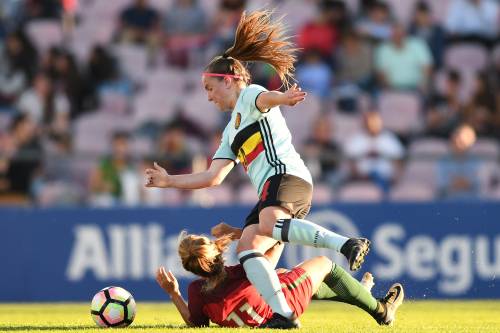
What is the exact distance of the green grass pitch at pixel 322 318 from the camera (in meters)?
8.10

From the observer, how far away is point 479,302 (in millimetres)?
11930

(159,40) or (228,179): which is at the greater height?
(159,40)

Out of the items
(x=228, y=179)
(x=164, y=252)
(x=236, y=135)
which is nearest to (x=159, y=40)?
(x=228, y=179)

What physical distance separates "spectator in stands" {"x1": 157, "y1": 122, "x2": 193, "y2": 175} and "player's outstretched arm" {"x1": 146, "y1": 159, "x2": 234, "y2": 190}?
499 centimetres

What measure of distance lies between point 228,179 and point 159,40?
132 inches

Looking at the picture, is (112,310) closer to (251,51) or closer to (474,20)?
(251,51)

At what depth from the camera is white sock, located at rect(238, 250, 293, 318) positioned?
752 cm

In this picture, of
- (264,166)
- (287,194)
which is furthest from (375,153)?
(287,194)

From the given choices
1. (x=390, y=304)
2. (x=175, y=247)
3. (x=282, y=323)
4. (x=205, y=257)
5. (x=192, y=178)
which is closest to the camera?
(x=282, y=323)

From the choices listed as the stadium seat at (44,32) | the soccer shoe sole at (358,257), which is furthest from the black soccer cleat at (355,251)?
the stadium seat at (44,32)

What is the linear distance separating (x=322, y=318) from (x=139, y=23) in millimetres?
8084

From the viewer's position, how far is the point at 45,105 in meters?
15.7

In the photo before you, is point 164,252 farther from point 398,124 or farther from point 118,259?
point 398,124

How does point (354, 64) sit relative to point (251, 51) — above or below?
below
